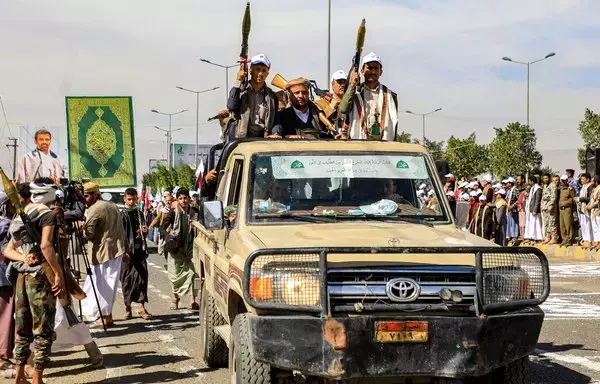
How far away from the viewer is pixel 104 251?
12188mm

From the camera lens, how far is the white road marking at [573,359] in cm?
892

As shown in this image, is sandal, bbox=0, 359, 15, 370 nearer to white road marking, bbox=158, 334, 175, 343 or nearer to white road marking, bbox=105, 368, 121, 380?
white road marking, bbox=105, 368, 121, 380

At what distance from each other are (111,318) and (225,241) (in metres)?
5.51

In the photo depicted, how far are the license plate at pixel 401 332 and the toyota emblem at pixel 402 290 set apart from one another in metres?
0.17

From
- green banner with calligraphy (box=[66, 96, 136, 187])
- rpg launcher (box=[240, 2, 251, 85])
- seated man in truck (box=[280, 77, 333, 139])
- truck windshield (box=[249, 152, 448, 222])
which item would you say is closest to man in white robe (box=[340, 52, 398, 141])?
seated man in truck (box=[280, 77, 333, 139])

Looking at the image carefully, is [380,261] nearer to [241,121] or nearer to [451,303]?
[451,303]

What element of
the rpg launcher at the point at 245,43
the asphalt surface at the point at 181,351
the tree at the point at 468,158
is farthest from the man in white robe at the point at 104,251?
the tree at the point at 468,158

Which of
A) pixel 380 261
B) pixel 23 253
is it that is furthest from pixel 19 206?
pixel 380 261

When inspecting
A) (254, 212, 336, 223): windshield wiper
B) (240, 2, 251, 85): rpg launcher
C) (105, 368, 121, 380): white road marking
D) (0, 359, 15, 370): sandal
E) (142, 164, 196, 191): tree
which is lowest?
(142, 164, 196, 191): tree

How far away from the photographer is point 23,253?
791 cm

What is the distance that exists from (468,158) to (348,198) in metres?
66.1

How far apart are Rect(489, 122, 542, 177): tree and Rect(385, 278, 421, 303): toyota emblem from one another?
5476 cm

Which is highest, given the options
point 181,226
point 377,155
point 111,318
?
point 377,155

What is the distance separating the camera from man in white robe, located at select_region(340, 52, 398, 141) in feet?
30.7
